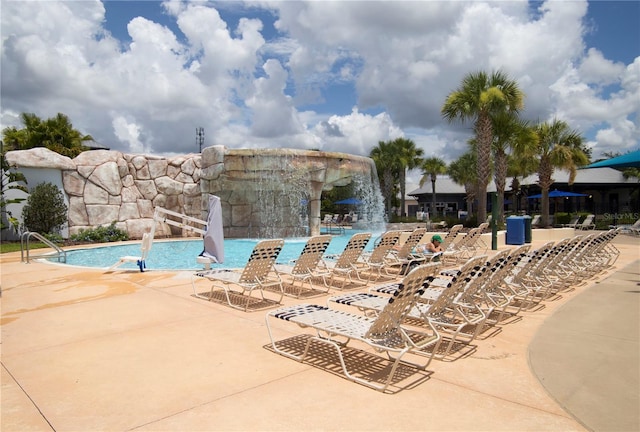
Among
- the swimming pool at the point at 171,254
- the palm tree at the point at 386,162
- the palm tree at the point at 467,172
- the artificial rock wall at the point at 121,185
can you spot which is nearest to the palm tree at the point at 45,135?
the artificial rock wall at the point at 121,185

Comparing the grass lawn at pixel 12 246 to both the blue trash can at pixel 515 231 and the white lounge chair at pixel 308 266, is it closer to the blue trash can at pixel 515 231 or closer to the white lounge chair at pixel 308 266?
the white lounge chair at pixel 308 266

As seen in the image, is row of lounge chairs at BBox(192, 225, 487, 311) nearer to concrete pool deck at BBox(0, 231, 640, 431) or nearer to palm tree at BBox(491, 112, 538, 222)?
concrete pool deck at BBox(0, 231, 640, 431)

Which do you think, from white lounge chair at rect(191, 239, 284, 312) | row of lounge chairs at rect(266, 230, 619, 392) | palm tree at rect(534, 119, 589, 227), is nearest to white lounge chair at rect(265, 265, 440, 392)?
row of lounge chairs at rect(266, 230, 619, 392)

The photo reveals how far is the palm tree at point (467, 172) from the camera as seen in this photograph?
1446 inches

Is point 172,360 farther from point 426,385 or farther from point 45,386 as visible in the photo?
point 426,385

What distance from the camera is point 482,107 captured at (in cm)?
1989

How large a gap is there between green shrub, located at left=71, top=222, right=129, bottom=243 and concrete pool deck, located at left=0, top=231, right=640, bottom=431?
1274 centimetres

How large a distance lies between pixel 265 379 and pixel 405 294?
4.44 feet

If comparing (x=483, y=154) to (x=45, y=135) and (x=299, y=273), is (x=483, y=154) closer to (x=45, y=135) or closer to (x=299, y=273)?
(x=299, y=273)

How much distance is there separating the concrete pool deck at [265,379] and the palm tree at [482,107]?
14861 millimetres

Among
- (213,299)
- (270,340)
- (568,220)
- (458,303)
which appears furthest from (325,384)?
(568,220)

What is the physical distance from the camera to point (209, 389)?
3.55 meters

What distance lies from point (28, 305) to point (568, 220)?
1231 inches

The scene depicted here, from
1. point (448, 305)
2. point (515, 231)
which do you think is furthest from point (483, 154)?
point (448, 305)
